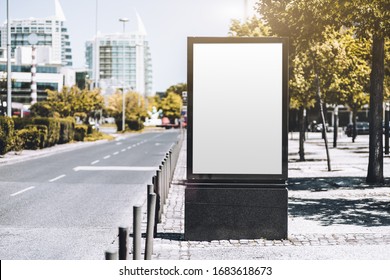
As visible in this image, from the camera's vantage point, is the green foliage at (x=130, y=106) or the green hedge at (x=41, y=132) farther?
the green foliage at (x=130, y=106)

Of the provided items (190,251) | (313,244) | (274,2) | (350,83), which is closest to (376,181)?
(274,2)

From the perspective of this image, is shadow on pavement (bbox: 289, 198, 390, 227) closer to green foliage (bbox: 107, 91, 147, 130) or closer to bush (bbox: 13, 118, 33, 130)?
bush (bbox: 13, 118, 33, 130)

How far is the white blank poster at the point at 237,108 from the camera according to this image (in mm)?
8656

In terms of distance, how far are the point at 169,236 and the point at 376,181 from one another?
8.93 metres

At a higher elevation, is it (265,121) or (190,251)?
(265,121)

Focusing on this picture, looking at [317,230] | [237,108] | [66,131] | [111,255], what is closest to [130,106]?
[66,131]

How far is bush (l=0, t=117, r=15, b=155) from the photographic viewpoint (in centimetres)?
2842

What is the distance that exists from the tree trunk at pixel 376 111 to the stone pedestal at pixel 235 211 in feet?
28.2

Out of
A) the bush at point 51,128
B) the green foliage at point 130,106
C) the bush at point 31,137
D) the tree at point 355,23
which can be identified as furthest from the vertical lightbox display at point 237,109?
the green foliage at point 130,106

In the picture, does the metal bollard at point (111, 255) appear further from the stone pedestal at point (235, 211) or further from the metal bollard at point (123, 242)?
the stone pedestal at point (235, 211)

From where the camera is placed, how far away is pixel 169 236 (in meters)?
9.59
